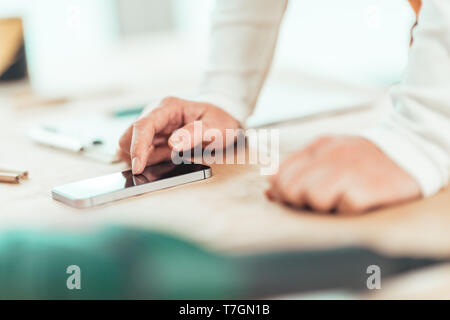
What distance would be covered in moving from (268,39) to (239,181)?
0.32 metres

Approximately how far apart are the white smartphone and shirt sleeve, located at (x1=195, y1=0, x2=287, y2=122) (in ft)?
0.72

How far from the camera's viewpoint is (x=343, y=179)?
551 mm

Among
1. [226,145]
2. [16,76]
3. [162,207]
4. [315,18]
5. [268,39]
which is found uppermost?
[315,18]

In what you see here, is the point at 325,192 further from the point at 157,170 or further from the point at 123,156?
the point at 123,156

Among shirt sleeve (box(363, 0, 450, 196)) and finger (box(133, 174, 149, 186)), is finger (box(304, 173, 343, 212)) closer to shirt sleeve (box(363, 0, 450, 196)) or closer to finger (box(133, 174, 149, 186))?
shirt sleeve (box(363, 0, 450, 196))

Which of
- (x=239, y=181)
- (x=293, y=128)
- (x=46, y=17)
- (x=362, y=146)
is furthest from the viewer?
(x=46, y=17)

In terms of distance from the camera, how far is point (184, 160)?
77 centimetres

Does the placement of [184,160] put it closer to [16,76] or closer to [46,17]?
[16,76]

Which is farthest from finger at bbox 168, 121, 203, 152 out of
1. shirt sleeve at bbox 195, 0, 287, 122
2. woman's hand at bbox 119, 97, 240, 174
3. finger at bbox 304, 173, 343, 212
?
finger at bbox 304, 173, 343, 212

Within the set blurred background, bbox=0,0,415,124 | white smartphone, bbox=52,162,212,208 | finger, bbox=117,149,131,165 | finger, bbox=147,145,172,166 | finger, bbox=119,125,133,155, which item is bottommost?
white smartphone, bbox=52,162,212,208

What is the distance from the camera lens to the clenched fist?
55 cm

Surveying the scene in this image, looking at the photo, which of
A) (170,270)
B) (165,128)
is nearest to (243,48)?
(165,128)

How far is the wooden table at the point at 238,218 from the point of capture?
0.52 meters
